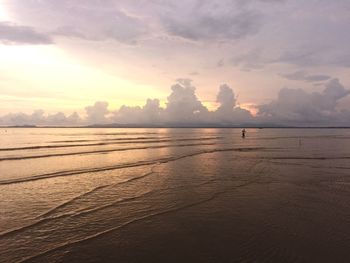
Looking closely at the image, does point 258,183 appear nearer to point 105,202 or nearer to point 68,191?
point 105,202

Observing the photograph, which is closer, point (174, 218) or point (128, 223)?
point (128, 223)

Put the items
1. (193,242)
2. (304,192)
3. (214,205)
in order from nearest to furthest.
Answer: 1. (193,242)
2. (214,205)
3. (304,192)

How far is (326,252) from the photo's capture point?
9.62 meters

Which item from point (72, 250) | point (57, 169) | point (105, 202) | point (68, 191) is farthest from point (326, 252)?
point (57, 169)

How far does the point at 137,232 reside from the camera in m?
11.5

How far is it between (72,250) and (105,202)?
6.02 meters

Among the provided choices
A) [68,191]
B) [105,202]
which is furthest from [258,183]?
[68,191]

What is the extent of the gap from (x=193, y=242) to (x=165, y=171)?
53.0 feet

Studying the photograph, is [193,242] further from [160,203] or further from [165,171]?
[165,171]

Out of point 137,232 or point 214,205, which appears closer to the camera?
point 137,232

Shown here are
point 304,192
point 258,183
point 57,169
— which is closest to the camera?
point 304,192

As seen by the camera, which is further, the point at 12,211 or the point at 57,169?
the point at 57,169

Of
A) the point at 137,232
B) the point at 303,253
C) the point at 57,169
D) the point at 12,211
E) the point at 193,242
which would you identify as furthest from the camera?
the point at 57,169

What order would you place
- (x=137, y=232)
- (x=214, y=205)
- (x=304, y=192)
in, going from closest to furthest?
(x=137, y=232), (x=214, y=205), (x=304, y=192)
